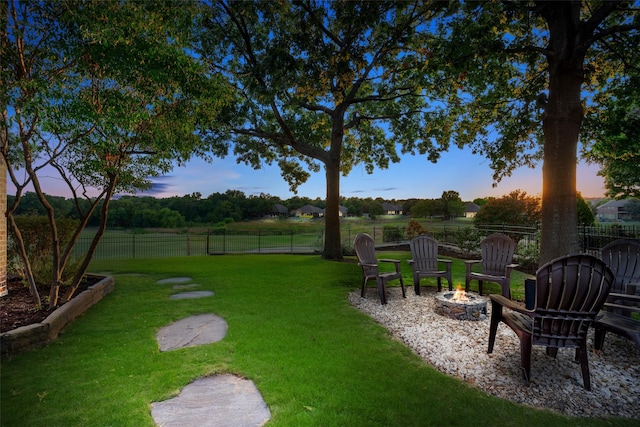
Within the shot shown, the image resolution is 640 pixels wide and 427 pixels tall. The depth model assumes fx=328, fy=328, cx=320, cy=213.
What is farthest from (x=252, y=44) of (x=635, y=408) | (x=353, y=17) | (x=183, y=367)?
(x=635, y=408)

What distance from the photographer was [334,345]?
3.90 m

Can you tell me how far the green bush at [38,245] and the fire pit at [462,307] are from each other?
6.77 meters

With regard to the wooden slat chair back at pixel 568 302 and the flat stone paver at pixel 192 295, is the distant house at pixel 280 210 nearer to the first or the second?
the flat stone paver at pixel 192 295

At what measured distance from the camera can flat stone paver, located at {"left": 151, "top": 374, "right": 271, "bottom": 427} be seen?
2430mm

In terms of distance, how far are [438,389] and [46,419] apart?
3.14 m

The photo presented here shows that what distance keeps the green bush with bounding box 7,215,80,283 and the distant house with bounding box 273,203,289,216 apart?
18321mm

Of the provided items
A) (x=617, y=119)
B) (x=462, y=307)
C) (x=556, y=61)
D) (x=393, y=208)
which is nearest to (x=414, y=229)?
(x=617, y=119)

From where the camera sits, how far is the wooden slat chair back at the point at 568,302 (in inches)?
118

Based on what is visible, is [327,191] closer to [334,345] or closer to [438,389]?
[334,345]

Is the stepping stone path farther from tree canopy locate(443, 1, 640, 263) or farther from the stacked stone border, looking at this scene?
tree canopy locate(443, 1, 640, 263)

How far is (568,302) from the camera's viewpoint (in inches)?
119

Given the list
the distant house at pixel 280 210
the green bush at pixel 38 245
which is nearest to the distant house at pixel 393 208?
the distant house at pixel 280 210

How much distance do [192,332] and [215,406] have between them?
1.92 meters

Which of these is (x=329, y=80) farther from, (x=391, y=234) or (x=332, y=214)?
(x=391, y=234)
